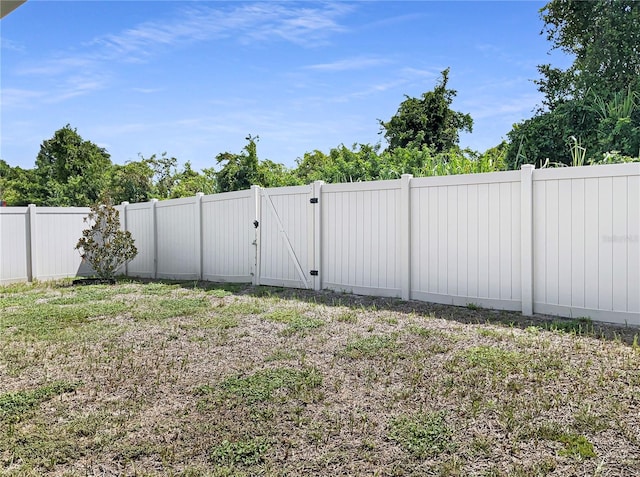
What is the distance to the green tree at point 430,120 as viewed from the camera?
14805 millimetres

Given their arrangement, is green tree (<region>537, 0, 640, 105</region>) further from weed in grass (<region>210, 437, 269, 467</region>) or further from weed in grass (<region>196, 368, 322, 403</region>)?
weed in grass (<region>210, 437, 269, 467</region>)

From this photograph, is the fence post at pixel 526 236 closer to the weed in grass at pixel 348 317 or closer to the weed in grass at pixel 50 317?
the weed in grass at pixel 348 317

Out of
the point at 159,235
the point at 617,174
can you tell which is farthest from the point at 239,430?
the point at 159,235

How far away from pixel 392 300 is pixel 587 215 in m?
2.56

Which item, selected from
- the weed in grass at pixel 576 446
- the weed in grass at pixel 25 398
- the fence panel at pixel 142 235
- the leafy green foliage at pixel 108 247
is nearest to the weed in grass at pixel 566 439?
the weed in grass at pixel 576 446

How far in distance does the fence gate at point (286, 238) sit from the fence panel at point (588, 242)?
343 centimetres

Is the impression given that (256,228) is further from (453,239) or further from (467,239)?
(467,239)

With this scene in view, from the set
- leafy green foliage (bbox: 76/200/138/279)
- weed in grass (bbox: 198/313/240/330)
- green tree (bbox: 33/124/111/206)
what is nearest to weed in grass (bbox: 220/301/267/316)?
weed in grass (bbox: 198/313/240/330)

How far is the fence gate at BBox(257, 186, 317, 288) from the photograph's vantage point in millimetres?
7887

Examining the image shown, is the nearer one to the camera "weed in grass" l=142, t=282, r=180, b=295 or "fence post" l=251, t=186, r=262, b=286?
"weed in grass" l=142, t=282, r=180, b=295

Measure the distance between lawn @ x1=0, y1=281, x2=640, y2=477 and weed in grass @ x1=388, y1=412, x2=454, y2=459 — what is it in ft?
0.04

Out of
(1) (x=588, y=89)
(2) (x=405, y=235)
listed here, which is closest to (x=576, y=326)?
(2) (x=405, y=235)

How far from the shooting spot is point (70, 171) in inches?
928

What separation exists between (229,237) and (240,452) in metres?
6.64
